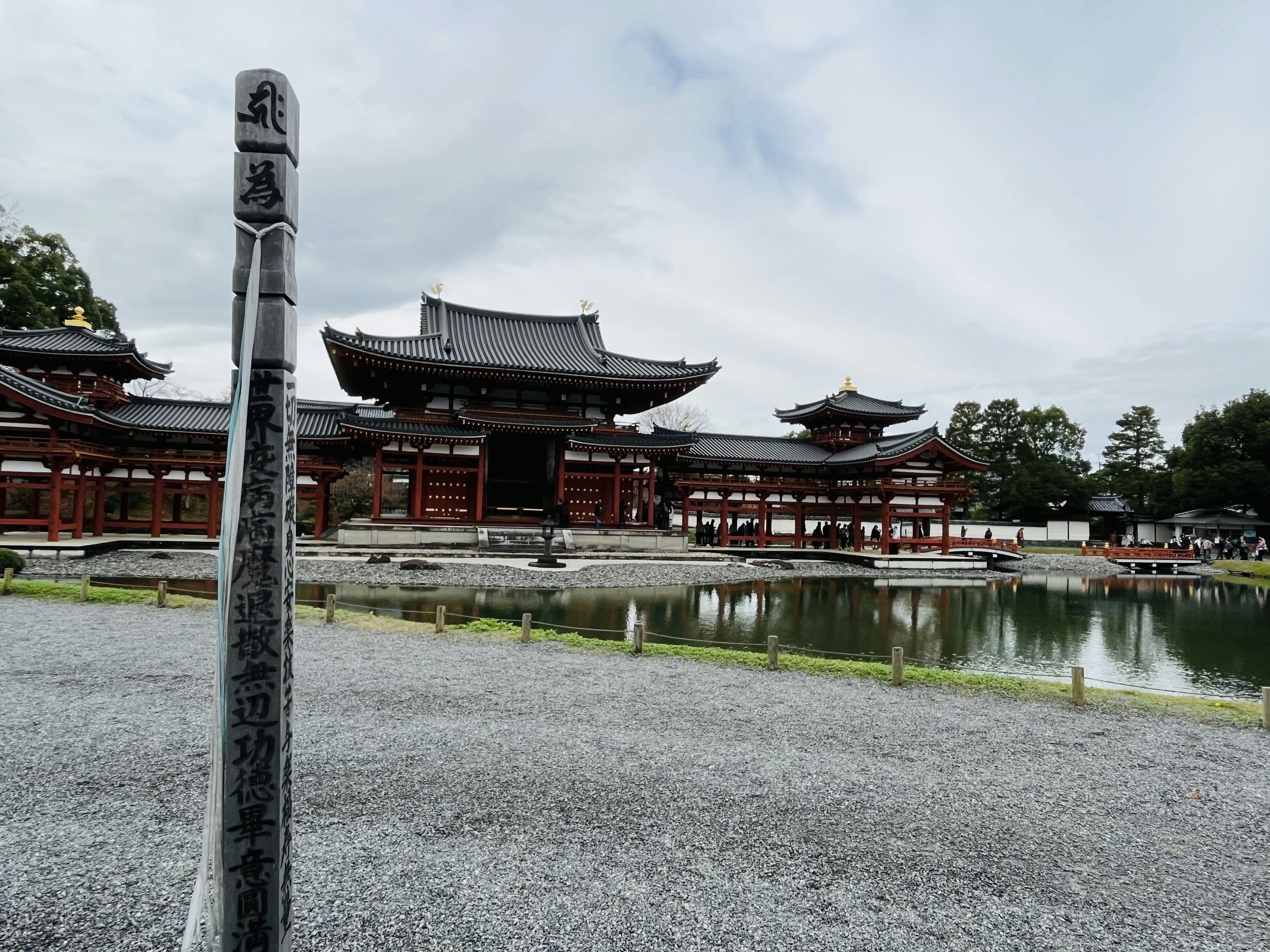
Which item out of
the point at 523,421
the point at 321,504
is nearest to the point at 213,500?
the point at 321,504

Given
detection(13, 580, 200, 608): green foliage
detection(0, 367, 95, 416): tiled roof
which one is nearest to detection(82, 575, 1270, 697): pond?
detection(13, 580, 200, 608): green foliage

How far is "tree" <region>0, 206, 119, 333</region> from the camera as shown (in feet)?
98.3

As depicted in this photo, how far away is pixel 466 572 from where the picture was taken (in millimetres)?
18766

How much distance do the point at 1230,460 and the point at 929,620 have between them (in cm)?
3942

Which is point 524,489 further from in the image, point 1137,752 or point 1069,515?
point 1069,515

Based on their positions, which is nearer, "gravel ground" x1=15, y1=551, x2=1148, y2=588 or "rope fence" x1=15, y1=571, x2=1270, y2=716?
"rope fence" x1=15, y1=571, x2=1270, y2=716

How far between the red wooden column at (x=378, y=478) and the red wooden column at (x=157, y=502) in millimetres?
6705

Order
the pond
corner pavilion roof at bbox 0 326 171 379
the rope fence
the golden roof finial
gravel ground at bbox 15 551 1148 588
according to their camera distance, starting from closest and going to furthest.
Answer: the rope fence, the pond, gravel ground at bbox 15 551 1148 588, corner pavilion roof at bbox 0 326 171 379, the golden roof finial

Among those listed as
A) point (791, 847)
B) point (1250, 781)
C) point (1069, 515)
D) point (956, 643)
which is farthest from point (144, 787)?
point (1069, 515)

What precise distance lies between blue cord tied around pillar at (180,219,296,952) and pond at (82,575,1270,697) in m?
8.30

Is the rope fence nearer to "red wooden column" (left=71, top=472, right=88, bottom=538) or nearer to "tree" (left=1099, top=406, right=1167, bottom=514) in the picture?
"red wooden column" (left=71, top=472, right=88, bottom=538)

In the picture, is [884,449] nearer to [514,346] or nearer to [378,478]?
[514,346]

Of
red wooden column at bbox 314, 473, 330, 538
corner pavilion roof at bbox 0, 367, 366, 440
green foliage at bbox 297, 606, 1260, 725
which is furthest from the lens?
red wooden column at bbox 314, 473, 330, 538

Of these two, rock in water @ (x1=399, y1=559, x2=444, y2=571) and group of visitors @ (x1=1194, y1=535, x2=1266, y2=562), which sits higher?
group of visitors @ (x1=1194, y1=535, x2=1266, y2=562)
